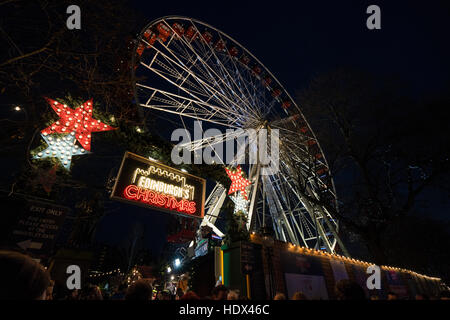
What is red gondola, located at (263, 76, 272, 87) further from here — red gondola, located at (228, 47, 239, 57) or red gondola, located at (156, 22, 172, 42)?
red gondola, located at (156, 22, 172, 42)

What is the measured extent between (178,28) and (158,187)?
396 inches

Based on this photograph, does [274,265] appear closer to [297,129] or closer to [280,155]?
[280,155]

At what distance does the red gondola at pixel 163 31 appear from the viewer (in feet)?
35.1

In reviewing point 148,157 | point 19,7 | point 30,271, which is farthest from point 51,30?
point 30,271

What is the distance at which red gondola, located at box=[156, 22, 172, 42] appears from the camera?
422 inches

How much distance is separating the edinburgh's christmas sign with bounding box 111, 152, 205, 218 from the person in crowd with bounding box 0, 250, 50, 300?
4129mm

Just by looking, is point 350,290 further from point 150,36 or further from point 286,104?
point 286,104

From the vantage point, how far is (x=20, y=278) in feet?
3.16

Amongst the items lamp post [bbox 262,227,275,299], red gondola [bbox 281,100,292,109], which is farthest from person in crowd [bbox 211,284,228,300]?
red gondola [bbox 281,100,292,109]

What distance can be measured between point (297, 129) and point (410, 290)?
12.8 meters

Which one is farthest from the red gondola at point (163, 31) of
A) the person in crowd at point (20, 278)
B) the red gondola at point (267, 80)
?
the person in crowd at point (20, 278)

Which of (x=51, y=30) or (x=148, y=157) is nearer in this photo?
(x=51, y=30)

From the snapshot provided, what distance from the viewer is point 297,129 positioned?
50.5 feet
